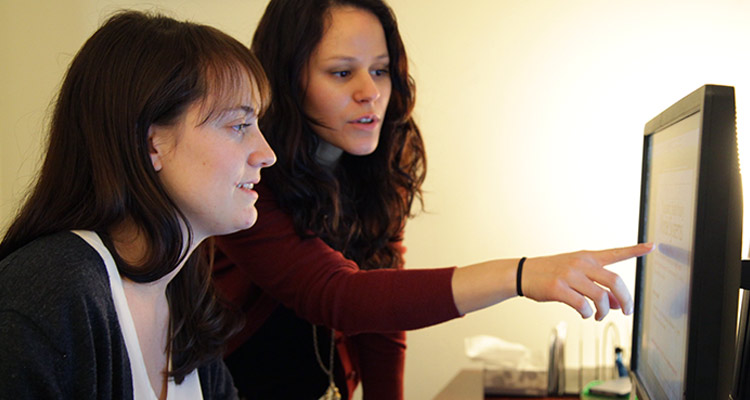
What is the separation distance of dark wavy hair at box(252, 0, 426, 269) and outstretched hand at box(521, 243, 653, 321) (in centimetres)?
46

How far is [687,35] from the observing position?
7.20 feet

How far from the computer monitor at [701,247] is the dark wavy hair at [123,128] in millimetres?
600

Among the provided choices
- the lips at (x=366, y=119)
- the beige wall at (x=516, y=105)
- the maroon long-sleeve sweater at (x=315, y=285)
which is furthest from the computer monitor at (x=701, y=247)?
the beige wall at (x=516, y=105)

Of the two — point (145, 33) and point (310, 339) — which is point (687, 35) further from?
point (145, 33)

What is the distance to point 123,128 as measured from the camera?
2.74ft

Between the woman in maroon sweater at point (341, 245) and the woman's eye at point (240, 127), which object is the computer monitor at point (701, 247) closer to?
the woman in maroon sweater at point (341, 245)

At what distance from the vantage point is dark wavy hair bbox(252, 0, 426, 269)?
120cm

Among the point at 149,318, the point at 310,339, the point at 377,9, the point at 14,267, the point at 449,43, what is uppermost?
the point at 449,43

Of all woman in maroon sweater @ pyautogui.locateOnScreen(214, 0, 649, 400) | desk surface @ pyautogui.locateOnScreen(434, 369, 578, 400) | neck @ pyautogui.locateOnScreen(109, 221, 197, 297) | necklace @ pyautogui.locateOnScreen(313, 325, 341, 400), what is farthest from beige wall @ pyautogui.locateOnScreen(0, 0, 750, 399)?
neck @ pyautogui.locateOnScreen(109, 221, 197, 297)

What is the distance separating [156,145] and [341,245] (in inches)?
21.2

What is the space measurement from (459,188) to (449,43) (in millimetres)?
530

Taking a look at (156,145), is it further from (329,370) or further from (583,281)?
(329,370)

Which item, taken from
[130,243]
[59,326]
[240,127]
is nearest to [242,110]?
[240,127]

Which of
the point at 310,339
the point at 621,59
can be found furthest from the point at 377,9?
the point at 621,59
